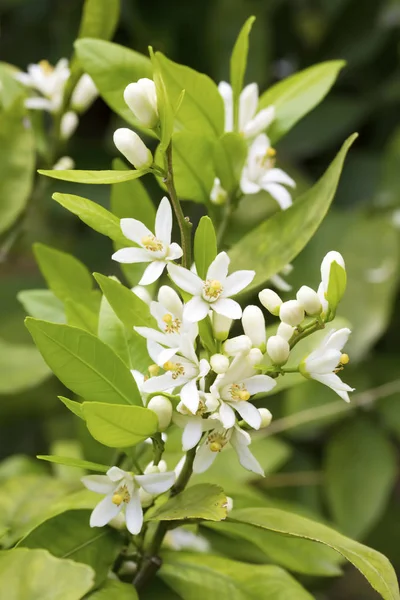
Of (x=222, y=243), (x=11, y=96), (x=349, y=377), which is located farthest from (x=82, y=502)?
(x=349, y=377)

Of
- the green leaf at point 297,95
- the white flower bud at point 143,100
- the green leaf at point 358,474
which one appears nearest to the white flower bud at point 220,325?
the white flower bud at point 143,100

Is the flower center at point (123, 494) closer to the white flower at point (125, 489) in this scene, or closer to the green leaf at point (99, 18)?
the white flower at point (125, 489)

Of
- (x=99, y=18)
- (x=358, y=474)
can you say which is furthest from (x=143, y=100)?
(x=358, y=474)

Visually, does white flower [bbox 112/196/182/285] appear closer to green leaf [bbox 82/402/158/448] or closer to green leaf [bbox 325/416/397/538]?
green leaf [bbox 82/402/158/448]

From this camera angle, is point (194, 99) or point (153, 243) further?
point (194, 99)

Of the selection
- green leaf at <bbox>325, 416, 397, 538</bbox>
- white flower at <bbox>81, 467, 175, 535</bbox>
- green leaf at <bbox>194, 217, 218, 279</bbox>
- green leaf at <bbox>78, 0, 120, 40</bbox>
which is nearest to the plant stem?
green leaf at <bbox>194, 217, 218, 279</bbox>

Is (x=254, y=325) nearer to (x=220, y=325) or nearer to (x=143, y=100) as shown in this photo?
(x=220, y=325)
